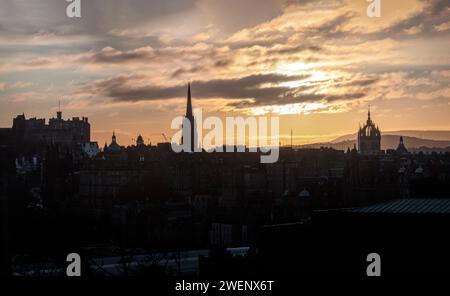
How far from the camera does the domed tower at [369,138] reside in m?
125

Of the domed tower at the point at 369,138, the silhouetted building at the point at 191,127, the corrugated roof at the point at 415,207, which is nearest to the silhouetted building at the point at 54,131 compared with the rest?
the silhouetted building at the point at 191,127

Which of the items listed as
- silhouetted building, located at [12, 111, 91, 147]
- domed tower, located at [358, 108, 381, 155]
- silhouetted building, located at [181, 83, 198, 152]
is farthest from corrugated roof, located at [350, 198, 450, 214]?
domed tower, located at [358, 108, 381, 155]

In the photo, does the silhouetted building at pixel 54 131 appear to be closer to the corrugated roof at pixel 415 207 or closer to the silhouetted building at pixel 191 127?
the silhouetted building at pixel 191 127

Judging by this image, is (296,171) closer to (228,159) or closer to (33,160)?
(228,159)

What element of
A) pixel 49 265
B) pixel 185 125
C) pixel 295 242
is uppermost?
pixel 185 125

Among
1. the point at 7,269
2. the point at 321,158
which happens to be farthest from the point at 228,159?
the point at 7,269

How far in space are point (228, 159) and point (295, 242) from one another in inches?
2725

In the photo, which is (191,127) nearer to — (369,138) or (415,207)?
(369,138)

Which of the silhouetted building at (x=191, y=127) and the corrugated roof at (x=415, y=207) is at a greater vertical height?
the silhouetted building at (x=191, y=127)

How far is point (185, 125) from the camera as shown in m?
97.9

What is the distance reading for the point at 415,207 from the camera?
17047 millimetres

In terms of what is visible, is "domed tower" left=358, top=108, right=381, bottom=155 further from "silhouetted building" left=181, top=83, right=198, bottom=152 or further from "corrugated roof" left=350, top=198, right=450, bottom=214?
"corrugated roof" left=350, top=198, right=450, bottom=214

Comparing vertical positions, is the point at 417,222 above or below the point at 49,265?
above

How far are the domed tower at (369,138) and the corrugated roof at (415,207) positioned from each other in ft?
352
